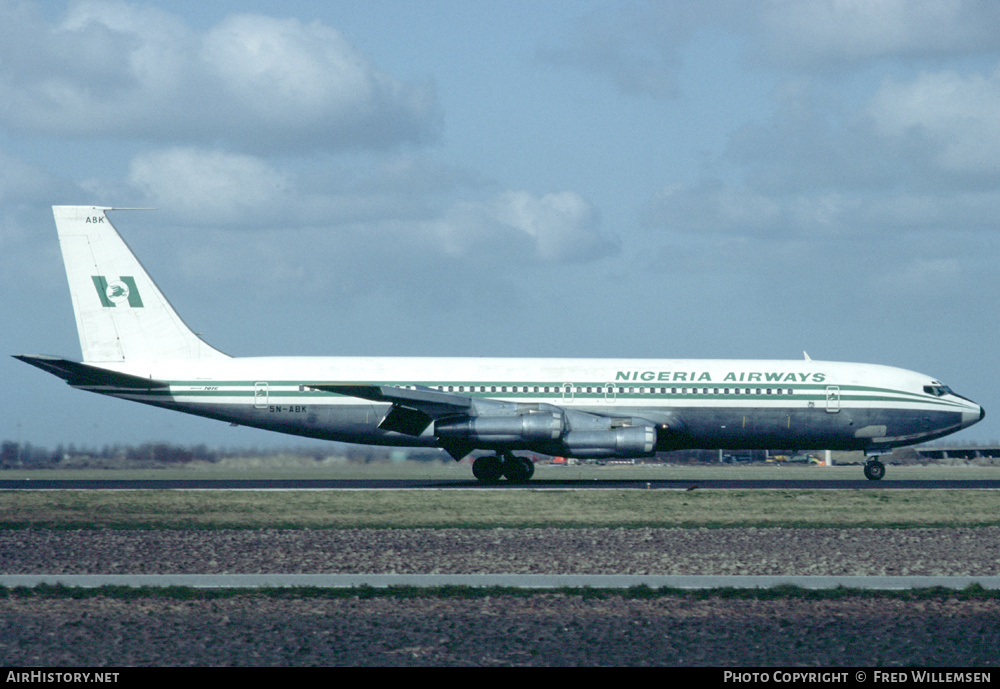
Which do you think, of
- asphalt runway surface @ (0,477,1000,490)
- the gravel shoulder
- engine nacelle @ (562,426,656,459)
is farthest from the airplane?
the gravel shoulder

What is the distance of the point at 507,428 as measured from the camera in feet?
116

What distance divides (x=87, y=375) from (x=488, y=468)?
1358 centimetres

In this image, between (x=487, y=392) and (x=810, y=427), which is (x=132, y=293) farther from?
(x=810, y=427)

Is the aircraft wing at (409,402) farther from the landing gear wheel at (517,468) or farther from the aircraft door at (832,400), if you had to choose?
the aircraft door at (832,400)

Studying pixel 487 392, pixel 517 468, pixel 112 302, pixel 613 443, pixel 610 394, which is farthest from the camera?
pixel 112 302

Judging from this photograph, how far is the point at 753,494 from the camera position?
3172cm

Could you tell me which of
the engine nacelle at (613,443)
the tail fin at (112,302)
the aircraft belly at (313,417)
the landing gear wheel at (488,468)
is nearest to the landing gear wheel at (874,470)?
the engine nacelle at (613,443)

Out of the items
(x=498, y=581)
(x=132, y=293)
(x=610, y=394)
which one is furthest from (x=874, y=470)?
(x=498, y=581)

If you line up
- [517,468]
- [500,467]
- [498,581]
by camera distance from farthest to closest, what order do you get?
1. [517,468]
2. [500,467]
3. [498,581]

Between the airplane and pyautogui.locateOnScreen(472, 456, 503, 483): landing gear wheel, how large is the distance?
0.05 m

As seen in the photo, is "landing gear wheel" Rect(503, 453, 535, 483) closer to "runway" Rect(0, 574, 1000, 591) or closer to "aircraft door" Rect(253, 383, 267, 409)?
"aircraft door" Rect(253, 383, 267, 409)

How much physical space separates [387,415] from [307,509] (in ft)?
33.7
